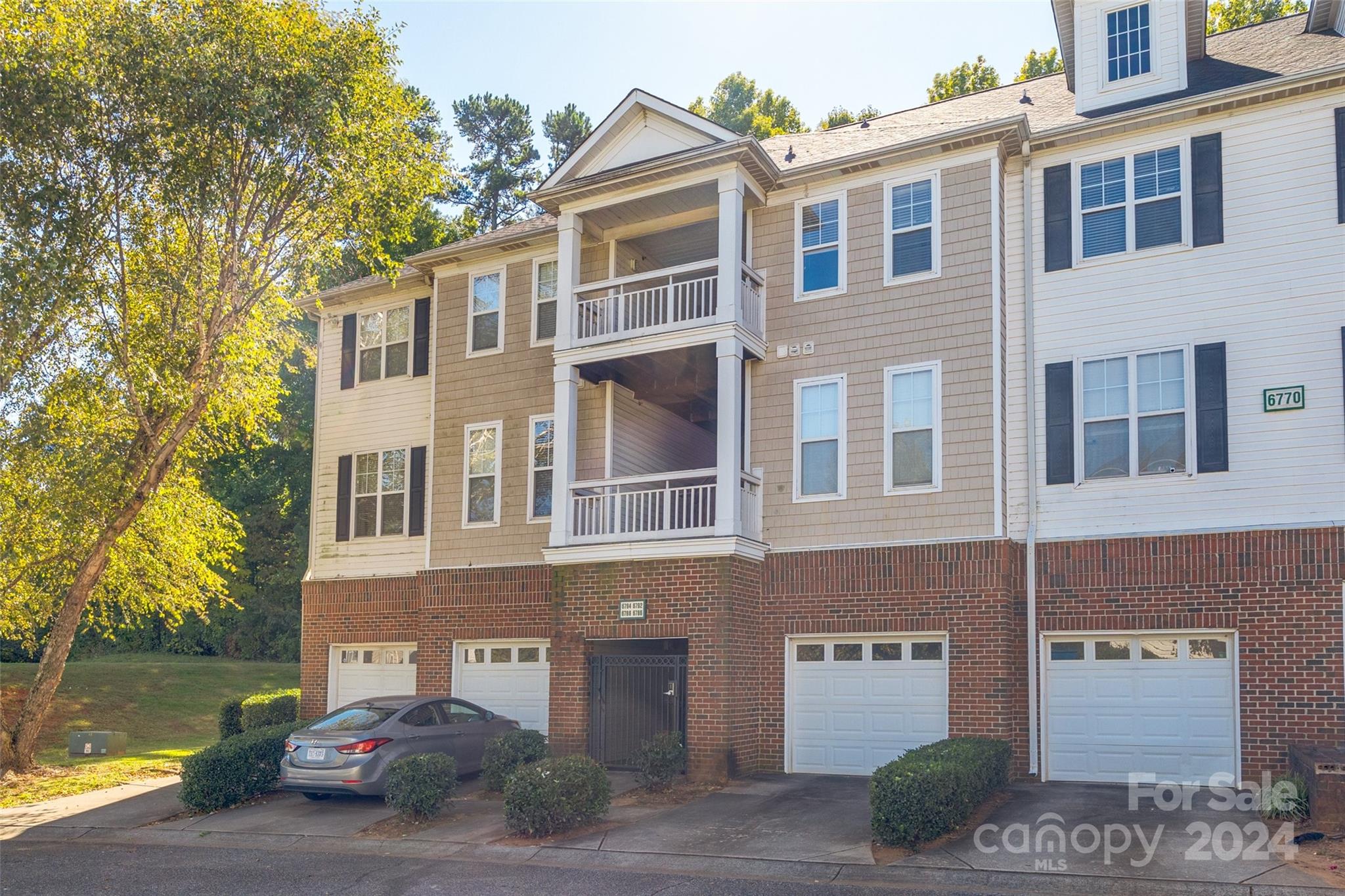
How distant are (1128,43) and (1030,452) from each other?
6270 mm

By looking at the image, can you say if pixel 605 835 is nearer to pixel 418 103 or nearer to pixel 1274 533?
pixel 1274 533

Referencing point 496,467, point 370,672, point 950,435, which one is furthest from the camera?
point 370,672

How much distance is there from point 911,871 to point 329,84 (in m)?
15.0

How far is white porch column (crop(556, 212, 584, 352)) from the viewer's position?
61.1 feet

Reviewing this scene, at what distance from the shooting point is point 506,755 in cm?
1596

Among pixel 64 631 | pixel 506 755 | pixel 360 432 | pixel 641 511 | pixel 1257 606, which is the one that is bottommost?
pixel 506 755

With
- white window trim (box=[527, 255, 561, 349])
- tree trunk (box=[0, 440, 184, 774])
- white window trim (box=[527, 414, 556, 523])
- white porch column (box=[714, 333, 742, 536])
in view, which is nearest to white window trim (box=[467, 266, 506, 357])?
white window trim (box=[527, 255, 561, 349])

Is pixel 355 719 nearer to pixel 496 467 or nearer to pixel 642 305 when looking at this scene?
pixel 496 467

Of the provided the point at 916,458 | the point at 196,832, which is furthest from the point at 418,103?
the point at 196,832

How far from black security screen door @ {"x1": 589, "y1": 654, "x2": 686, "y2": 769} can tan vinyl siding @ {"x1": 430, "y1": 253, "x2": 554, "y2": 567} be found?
8.98 ft

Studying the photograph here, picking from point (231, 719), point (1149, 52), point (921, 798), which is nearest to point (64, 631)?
point (231, 719)

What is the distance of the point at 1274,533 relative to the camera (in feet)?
47.4

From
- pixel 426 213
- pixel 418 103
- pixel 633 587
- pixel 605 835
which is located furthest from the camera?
pixel 426 213

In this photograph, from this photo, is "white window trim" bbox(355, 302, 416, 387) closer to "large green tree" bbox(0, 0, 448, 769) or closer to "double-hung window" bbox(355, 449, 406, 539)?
"double-hung window" bbox(355, 449, 406, 539)
